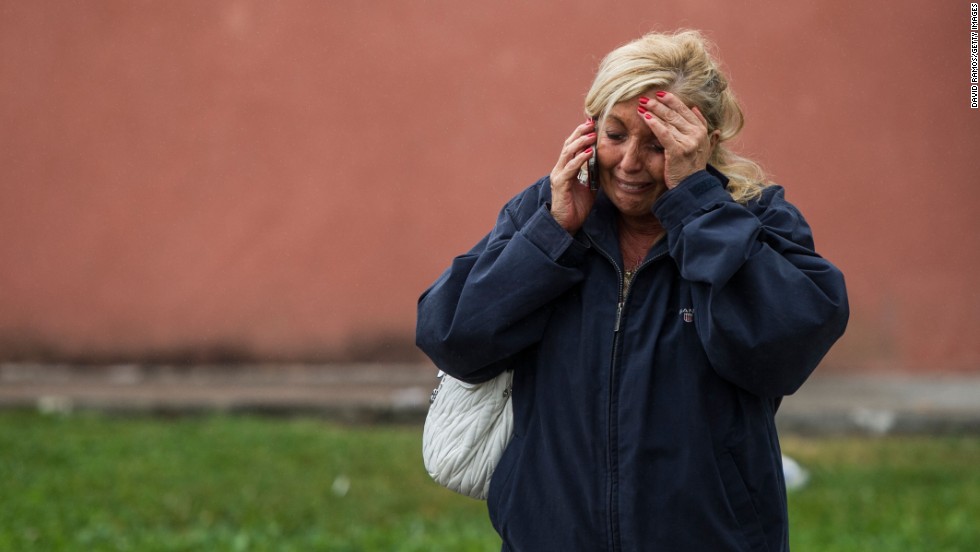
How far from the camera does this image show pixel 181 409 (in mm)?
7781

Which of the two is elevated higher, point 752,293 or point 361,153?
point 752,293

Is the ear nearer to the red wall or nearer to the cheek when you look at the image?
the cheek

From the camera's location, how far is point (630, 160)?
244 cm

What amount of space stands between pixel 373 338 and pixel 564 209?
6.22 m

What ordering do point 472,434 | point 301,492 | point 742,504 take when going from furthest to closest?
point 301,492 → point 472,434 → point 742,504

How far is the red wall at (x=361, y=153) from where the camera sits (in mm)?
8000

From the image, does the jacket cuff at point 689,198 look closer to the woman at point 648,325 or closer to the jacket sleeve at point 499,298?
the woman at point 648,325

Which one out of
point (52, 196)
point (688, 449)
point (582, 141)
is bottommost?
point (52, 196)


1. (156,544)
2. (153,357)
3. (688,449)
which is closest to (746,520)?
(688,449)

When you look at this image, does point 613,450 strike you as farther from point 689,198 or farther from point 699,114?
point 699,114

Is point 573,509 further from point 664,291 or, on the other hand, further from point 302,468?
point 302,468

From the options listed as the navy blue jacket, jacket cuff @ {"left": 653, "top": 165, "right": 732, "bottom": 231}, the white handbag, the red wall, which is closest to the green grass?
the red wall

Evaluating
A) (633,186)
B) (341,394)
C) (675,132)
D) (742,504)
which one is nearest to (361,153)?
(341,394)

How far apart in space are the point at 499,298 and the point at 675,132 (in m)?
0.49
